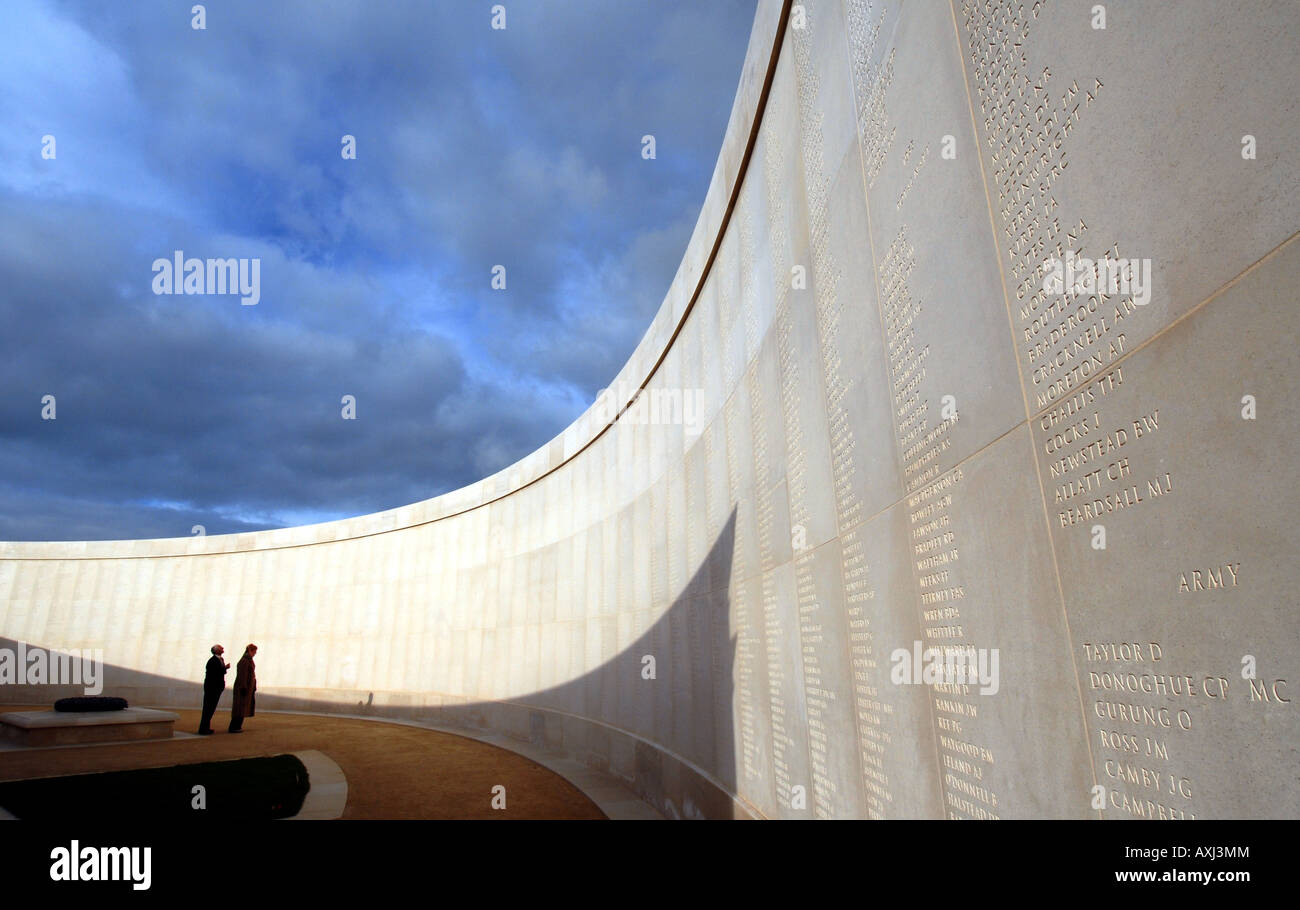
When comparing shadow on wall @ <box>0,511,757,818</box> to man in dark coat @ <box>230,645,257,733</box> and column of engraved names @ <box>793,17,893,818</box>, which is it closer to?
column of engraved names @ <box>793,17,893,818</box>

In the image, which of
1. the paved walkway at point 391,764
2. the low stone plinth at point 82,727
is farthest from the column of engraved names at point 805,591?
the low stone plinth at point 82,727

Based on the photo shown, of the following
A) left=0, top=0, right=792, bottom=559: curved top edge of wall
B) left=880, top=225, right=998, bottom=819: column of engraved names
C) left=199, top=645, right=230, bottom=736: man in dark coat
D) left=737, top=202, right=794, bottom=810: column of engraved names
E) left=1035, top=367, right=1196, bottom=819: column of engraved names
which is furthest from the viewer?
left=199, top=645, right=230, bottom=736: man in dark coat

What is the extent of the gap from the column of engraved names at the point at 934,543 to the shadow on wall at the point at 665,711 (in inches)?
148

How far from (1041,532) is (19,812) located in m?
10.1

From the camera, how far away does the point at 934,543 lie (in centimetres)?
378

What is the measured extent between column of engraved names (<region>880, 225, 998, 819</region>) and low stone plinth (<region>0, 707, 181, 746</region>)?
1637 cm

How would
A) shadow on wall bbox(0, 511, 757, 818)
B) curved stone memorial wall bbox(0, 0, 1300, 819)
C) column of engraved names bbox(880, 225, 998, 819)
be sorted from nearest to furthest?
curved stone memorial wall bbox(0, 0, 1300, 819) < column of engraved names bbox(880, 225, 998, 819) < shadow on wall bbox(0, 511, 757, 818)

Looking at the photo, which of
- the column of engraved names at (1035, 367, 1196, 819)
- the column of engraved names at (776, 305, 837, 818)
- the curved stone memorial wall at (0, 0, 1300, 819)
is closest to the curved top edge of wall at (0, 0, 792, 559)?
the curved stone memorial wall at (0, 0, 1300, 819)

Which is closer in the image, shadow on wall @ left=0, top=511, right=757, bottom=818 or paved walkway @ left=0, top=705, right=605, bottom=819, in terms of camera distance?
shadow on wall @ left=0, top=511, right=757, bottom=818

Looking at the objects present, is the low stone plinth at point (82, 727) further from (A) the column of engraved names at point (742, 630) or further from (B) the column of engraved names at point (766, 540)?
(B) the column of engraved names at point (766, 540)

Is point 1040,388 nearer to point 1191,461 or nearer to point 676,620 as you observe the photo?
point 1191,461

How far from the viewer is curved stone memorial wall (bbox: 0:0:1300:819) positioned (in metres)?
2.02

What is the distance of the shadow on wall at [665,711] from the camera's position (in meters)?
8.06
